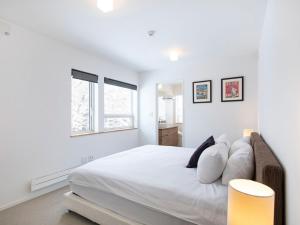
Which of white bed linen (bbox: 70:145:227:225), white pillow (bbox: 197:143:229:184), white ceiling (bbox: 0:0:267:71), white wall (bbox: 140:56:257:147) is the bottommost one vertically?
white bed linen (bbox: 70:145:227:225)

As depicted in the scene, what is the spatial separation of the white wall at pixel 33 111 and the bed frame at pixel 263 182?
91 cm

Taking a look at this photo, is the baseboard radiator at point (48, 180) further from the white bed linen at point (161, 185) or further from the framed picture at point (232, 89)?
the framed picture at point (232, 89)

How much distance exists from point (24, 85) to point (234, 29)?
3.15 meters

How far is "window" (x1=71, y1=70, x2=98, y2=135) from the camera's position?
11.1 feet

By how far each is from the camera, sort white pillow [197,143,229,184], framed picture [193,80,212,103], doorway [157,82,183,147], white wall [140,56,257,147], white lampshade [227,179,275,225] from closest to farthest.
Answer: white lampshade [227,179,275,225], white pillow [197,143,229,184], white wall [140,56,257,147], framed picture [193,80,212,103], doorway [157,82,183,147]

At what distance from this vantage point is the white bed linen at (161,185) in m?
1.32

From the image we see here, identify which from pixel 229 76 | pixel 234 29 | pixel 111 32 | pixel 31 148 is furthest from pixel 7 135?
pixel 229 76

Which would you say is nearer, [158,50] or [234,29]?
[234,29]

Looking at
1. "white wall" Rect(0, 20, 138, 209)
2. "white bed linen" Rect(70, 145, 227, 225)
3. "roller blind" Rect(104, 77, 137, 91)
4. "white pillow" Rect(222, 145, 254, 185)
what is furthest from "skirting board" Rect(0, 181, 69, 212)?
"white pillow" Rect(222, 145, 254, 185)

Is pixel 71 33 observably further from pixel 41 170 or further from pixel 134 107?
pixel 134 107

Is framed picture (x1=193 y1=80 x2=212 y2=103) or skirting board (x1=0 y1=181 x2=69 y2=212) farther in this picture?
framed picture (x1=193 y1=80 x2=212 y2=103)

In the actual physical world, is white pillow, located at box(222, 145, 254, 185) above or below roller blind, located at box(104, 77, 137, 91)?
below

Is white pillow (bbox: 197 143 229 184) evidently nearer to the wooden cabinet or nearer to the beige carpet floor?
the beige carpet floor

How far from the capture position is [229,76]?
3869 millimetres
